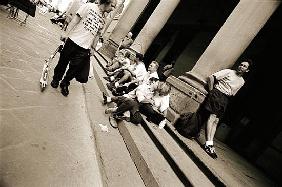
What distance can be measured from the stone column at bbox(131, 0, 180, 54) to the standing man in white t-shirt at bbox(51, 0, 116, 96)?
5416 mm

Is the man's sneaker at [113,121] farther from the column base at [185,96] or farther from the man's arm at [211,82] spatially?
the man's arm at [211,82]

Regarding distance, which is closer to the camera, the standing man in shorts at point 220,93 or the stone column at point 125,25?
the standing man in shorts at point 220,93

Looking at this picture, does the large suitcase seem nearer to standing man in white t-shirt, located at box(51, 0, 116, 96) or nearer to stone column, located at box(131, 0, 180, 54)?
stone column, located at box(131, 0, 180, 54)

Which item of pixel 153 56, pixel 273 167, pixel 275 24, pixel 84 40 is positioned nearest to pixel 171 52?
pixel 153 56

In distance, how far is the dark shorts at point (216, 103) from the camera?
5391 mm

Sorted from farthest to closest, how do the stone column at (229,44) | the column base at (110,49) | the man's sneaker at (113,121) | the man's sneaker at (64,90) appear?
the column base at (110,49) → the stone column at (229,44) → the man's sneaker at (64,90) → the man's sneaker at (113,121)

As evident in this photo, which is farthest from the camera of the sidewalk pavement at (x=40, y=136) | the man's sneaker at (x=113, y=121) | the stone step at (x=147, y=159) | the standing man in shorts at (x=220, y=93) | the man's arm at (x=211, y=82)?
the man's arm at (x=211, y=82)

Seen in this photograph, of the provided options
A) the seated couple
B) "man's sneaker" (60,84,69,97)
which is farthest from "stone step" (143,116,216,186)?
"man's sneaker" (60,84,69,97)

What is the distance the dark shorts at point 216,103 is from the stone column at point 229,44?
1.36ft

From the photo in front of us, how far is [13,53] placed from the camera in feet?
18.1

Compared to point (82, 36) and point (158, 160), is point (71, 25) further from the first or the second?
point (158, 160)

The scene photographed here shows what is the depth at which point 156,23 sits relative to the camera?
1020cm

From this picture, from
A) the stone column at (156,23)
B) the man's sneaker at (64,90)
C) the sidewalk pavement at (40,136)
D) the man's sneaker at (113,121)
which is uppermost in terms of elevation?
the stone column at (156,23)

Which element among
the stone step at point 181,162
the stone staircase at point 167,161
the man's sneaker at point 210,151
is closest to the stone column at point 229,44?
the man's sneaker at point 210,151
